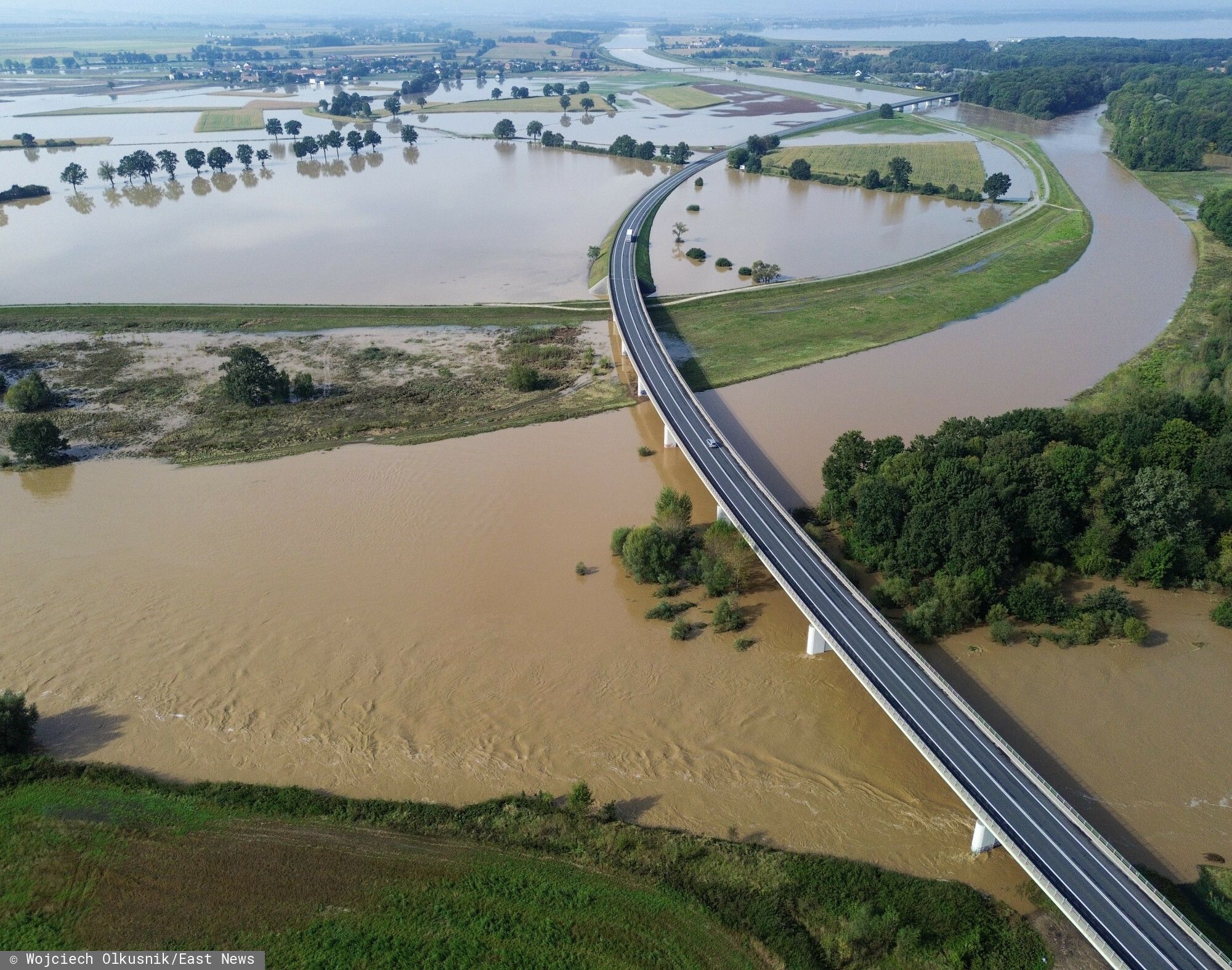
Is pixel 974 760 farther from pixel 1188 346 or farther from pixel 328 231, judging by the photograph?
pixel 328 231

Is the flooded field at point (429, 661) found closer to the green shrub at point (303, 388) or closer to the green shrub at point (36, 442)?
the green shrub at point (36, 442)

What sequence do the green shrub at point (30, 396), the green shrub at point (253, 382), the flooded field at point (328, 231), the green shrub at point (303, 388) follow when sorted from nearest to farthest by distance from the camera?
1. the green shrub at point (30, 396)
2. the green shrub at point (253, 382)
3. the green shrub at point (303, 388)
4. the flooded field at point (328, 231)

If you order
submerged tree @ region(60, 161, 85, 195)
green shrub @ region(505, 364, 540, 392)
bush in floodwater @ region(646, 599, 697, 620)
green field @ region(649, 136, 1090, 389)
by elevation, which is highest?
submerged tree @ region(60, 161, 85, 195)

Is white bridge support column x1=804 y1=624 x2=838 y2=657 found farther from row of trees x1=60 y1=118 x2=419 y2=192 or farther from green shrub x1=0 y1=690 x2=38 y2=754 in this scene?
row of trees x1=60 y1=118 x2=419 y2=192

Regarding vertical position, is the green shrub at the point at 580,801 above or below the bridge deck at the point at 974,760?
below

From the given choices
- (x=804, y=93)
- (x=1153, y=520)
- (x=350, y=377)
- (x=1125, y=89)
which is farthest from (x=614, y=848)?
(x=804, y=93)

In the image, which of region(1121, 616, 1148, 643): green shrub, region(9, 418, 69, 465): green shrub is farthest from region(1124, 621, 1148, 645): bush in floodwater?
region(9, 418, 69, 465): green shrub

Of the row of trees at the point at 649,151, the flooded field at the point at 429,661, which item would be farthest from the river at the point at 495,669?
the row of trees at the point at 649,151
